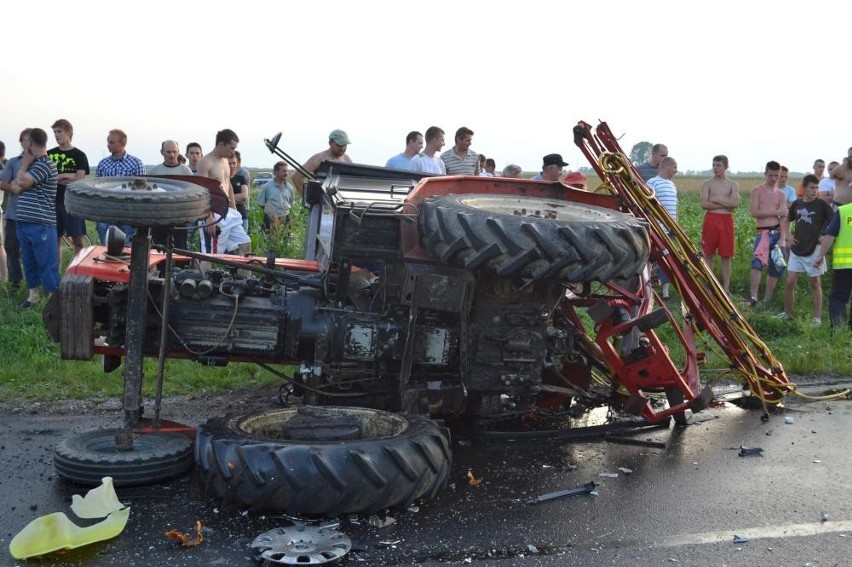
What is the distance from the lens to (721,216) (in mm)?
11375

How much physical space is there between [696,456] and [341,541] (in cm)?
264

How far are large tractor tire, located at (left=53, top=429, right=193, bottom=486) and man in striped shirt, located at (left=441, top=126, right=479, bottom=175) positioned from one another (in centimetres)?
524

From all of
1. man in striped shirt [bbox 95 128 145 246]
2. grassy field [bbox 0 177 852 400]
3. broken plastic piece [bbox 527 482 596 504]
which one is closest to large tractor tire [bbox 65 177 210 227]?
broken plastic piece [bbox 527 482 596 504]

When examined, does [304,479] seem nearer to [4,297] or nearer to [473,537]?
[473,537]

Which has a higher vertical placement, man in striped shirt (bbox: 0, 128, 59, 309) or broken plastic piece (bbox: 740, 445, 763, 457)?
man in striped shirt (bbox: 0, 128, 59, 309)

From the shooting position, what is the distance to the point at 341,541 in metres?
4.14

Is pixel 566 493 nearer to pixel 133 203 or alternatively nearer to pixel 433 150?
pixel 133 203

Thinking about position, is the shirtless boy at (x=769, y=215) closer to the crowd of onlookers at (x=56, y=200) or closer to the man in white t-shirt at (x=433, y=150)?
the man in white t-shirt at (x=433, y=150)

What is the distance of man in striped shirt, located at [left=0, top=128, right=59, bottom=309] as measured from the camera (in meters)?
9.38

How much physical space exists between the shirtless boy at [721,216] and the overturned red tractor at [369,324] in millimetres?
5163

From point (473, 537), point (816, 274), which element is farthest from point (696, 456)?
point (816, 274)

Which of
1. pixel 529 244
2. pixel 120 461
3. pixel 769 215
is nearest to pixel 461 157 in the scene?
pixel 769 215

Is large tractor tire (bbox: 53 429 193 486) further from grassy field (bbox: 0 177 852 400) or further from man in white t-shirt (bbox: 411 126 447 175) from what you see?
man in white t-shirt (bbox: 411 126 447 175)

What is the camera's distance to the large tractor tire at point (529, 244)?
491 cm
